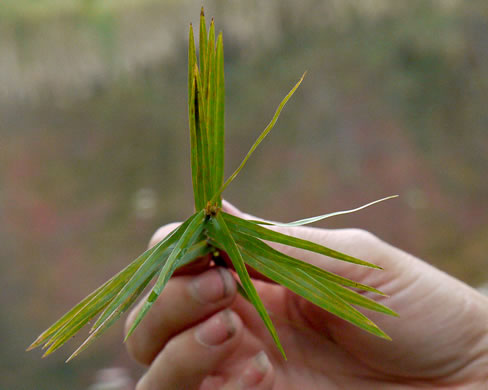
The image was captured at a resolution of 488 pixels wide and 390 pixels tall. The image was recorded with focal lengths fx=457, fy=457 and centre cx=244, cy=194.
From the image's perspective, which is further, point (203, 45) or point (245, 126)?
point (245, 126)

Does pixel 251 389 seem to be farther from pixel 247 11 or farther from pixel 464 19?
pixel 464 19

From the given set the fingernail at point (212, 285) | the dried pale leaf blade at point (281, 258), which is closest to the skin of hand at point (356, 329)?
the fingernail at point (212, 285)

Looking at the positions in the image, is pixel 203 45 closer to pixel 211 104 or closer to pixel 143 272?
pixel 211 104

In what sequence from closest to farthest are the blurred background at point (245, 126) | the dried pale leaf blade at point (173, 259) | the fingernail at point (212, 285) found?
the dried pale leaf blade at point (173, 259), the fingernail at point (212, 285), the blurred background at point (245, 126)

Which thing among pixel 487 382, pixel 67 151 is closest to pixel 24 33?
pixel 67 151

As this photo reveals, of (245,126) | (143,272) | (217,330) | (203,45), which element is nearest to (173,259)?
(143,272)

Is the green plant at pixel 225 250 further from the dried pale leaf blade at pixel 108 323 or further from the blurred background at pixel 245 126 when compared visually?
the blurred background at pixel 245 126
